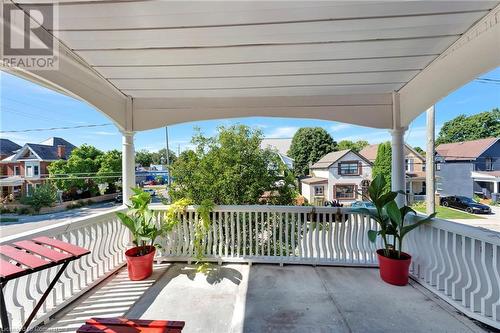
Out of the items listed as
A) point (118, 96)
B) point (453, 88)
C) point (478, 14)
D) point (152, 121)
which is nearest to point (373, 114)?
point (453, 88)

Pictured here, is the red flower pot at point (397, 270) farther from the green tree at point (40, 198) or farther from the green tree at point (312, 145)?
the green tree at point (312, 145)

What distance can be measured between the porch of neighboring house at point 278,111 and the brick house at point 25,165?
15.9 m

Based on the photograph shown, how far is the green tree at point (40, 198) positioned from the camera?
12773 mm

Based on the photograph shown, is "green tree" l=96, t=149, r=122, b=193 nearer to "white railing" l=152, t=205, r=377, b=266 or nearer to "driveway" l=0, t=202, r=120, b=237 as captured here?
"driveway" l=0, t=202, r=120, b=237

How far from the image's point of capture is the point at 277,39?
74.0 inches

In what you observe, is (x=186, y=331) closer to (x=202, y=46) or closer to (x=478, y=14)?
(x=202, y=46)

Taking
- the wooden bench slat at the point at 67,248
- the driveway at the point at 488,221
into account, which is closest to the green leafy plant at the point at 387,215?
the wooden bench slat at the point at 67,248

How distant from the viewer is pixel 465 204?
14.7 meters

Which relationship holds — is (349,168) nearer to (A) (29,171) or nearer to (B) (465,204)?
(B) (465,204)

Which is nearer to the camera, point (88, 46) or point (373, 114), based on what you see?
point (88, 46)

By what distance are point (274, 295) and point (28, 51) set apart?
3.24 m

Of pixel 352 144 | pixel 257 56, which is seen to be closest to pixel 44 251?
pixel 257 56
